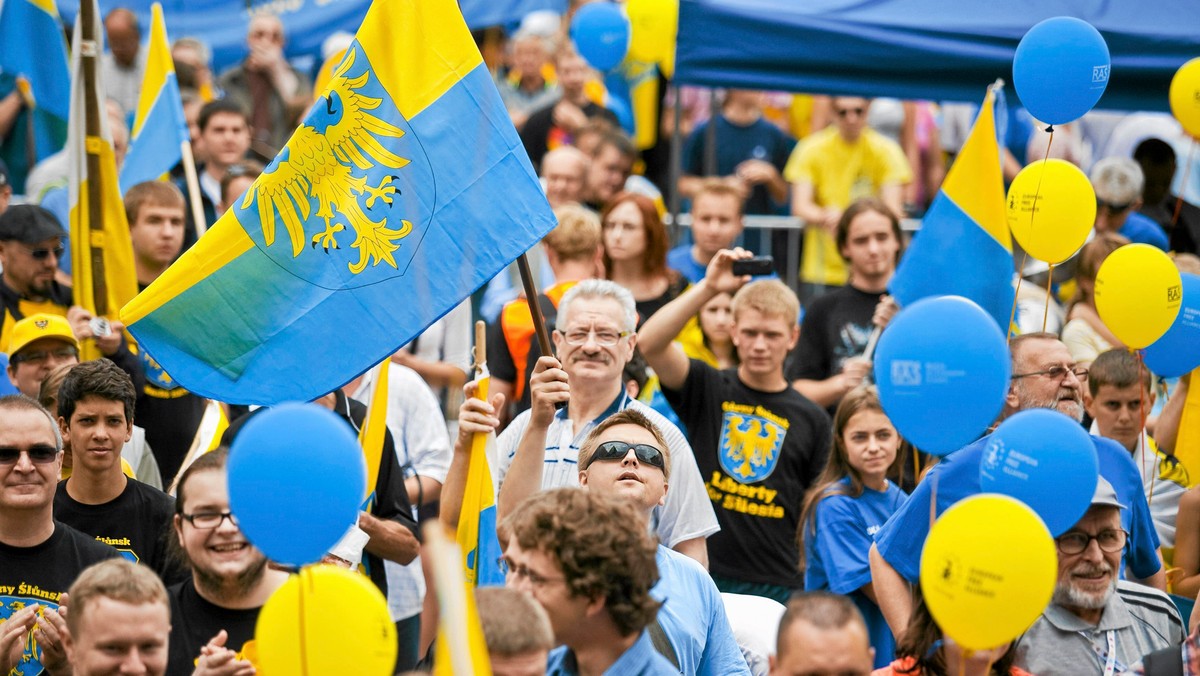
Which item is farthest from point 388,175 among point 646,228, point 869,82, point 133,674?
point 869,82

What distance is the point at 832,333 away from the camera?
309 inches

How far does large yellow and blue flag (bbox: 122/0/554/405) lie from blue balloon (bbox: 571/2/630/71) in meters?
5.31

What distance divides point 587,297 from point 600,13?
Answer: 15.9 ft

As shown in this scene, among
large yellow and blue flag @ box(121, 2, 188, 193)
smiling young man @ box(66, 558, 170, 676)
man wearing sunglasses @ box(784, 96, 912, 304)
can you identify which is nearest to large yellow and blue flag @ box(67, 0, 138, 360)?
large yellow and blue flag @ box(121, 2, 188, 193)

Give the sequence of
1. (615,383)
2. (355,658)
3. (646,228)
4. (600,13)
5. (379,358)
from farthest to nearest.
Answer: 1. (600,13)
2. (646,228)
3. (615,383)
4. (379,358)
5. (355,658)

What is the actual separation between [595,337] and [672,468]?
61 centimetres

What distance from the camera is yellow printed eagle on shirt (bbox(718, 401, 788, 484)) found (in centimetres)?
663

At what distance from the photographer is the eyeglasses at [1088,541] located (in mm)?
4738

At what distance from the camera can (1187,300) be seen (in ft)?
20.1

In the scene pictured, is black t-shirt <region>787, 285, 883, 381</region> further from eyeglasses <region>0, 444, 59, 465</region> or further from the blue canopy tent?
eyeglasses <region>0, 444, 59, 465</region>

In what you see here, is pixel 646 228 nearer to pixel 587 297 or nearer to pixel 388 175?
pixel 587 297

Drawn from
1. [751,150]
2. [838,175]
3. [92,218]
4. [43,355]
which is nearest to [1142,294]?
[92,218]

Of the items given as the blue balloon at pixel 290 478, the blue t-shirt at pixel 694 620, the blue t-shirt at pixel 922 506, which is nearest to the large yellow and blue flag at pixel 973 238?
the blue t-shirt at pixel 922 506

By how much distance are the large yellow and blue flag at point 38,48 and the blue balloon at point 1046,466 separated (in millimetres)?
5905
